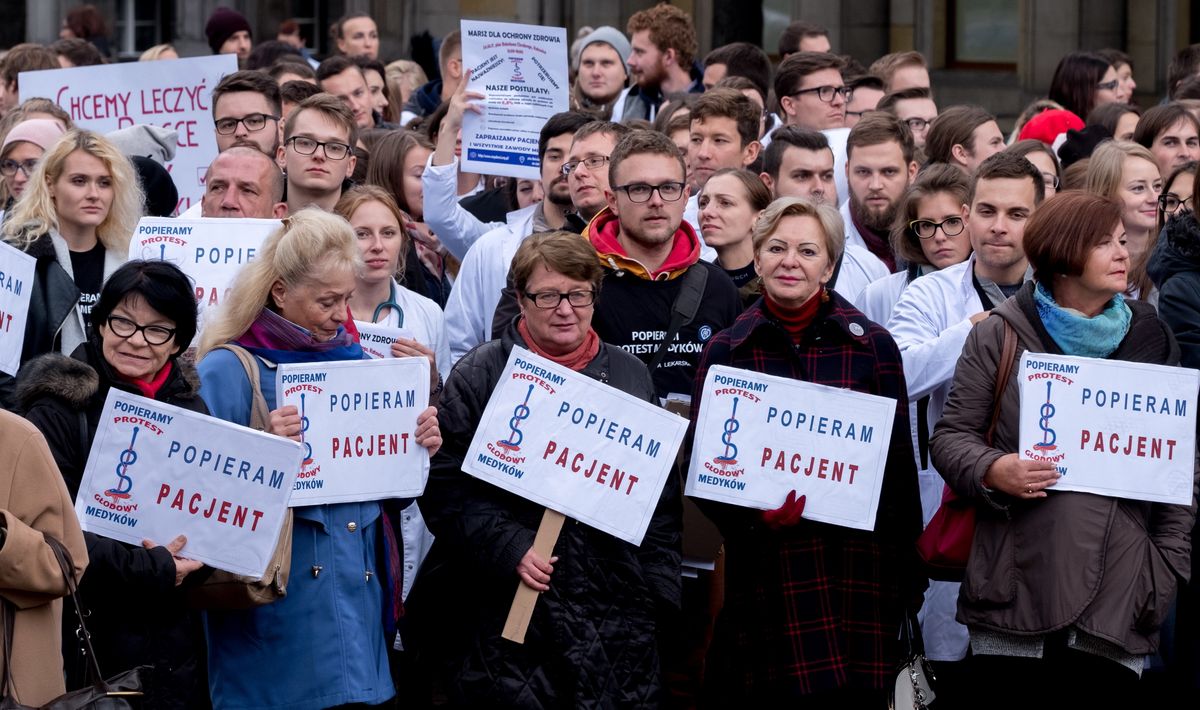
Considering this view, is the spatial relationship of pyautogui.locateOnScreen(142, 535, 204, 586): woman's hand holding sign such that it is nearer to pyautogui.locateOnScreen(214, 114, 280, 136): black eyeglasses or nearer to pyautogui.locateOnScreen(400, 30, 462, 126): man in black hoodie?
pyautogui.locateOnScreen(214, 114, 280, 136): black eyeglasses

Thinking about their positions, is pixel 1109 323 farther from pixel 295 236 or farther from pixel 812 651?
pixel 295 236

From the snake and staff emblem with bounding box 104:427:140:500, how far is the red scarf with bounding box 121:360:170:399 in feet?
0.47

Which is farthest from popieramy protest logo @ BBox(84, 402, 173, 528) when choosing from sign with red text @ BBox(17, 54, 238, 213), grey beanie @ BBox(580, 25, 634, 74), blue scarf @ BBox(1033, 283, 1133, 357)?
grey beanie @ BBox(580, 25, 634, 74)

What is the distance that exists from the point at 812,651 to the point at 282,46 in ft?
27.9

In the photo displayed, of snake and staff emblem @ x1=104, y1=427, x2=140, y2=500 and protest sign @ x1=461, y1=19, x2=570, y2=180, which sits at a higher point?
protest sign @ x1=461, y1=19, x2=570, y2=180

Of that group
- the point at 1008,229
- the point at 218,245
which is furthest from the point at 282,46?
the point at 1008,229

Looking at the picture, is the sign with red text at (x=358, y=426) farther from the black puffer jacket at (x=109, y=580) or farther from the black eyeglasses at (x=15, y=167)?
the black eyeglasses at (x=15, y=167)

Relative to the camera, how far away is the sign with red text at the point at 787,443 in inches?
245

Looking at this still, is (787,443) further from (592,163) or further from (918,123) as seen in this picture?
(918,123)

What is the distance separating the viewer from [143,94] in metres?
9.89

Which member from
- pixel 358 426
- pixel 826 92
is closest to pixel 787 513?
pixel 358 426

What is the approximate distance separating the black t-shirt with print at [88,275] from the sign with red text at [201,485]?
4.96 feet

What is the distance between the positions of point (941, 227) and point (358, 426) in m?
2.55

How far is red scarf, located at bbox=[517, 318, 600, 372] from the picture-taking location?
627 cm
